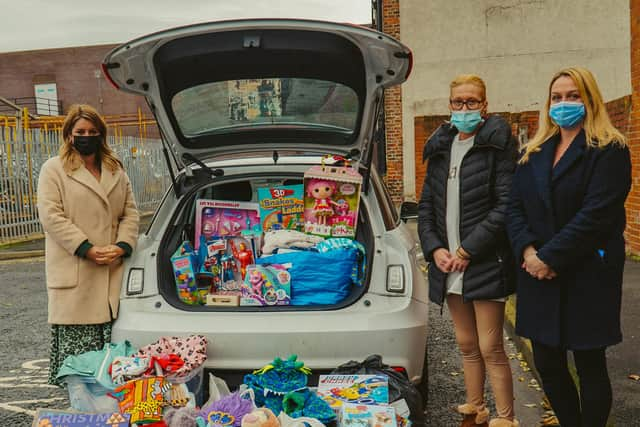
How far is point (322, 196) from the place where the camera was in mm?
3480

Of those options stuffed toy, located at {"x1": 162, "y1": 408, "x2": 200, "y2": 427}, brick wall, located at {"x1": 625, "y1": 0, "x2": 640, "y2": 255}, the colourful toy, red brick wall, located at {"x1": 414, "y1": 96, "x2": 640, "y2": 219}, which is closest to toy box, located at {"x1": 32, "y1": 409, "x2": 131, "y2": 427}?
stuffed toy, located at {"x1": 162, "y1": 408, "x2": 200, "y2": 427}

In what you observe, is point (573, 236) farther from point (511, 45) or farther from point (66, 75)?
point (66, 75)

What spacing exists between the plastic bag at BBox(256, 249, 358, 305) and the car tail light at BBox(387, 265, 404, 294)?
23 centimetres

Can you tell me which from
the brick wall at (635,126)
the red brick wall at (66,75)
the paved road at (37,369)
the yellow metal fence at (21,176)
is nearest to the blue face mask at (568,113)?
the paved road at (37,369)

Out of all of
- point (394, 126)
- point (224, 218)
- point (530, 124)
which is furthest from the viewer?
point (394, 126)

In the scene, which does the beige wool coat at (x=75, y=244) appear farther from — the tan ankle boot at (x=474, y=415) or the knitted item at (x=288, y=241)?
the tan ankle boot at (x=474, y=415)

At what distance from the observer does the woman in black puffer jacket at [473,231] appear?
2.86m

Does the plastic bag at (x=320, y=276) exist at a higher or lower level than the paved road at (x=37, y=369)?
higher

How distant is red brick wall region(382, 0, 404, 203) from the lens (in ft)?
46.1

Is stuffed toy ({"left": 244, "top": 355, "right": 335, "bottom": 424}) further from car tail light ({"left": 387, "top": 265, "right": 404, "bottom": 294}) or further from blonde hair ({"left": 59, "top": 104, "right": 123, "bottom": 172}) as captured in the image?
blonde hair ({"left": 59, "top": 104, "right": 123, "bottom": 172})

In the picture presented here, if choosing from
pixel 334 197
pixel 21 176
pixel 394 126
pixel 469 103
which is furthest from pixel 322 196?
pixel 394 126

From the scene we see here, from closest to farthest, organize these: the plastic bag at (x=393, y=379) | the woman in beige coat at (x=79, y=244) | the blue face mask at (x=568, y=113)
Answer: the blue face mask at (x=568, y=113)
the plastic bag at (x=393, y=379)
the woman in beige coat at (x=79, y=244)

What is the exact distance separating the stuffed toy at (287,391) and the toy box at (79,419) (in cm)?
58

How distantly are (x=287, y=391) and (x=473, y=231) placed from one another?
1.15 m
